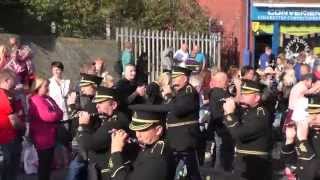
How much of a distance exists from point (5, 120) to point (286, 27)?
1996 centimetres

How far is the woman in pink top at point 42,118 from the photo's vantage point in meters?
9.48

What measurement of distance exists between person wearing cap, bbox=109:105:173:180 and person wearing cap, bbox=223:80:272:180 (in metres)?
2.55

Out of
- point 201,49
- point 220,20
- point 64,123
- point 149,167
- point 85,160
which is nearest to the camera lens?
point 149,167

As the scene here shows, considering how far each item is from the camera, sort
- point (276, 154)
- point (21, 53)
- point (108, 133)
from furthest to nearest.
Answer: point (21, 53) → point (276, 154) → point (108, 133)

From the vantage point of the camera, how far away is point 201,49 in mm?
20781

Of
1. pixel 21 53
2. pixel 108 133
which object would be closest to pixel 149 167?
pixel 108 133

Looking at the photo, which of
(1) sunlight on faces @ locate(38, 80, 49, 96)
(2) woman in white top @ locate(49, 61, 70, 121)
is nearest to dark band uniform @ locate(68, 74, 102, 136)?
(1) sunlight on faces @ locate(38, 80, 49, 96)

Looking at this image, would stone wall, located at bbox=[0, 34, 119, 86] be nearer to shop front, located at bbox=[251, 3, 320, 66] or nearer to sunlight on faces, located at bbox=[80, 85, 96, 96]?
sunlight on faces, located at bbox=[80, 85, 96, 96]

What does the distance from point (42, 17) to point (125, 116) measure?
47.5 feet

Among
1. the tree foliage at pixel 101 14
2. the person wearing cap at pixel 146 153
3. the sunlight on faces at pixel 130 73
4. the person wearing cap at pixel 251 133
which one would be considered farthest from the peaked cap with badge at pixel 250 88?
the tree foliage at pixel 101 14

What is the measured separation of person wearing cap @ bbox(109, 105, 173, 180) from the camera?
550 centimetres

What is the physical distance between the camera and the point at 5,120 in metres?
9.09

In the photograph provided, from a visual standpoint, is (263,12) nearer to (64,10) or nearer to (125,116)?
(64,10)

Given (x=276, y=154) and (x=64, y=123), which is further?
(x=276, y=154)
